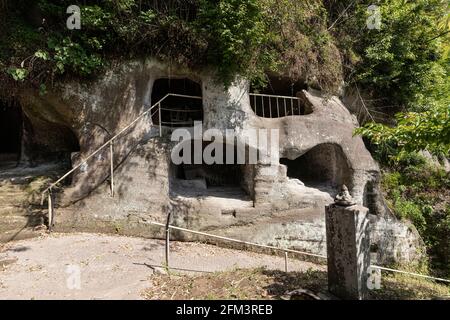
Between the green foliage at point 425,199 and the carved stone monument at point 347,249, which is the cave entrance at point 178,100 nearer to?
the carved stone monument at point 347,249

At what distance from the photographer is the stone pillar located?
4414 millimetres

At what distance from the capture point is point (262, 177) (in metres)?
8.76

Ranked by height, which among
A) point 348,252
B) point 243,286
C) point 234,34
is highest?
point 234,34

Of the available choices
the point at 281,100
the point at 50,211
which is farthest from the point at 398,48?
the point at 50,211

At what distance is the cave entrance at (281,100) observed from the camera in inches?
406

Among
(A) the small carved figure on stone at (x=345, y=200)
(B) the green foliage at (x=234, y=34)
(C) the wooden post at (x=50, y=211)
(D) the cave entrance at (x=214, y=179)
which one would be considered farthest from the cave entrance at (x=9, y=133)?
(A) the small carved figure on stone at (x=345, y=200)

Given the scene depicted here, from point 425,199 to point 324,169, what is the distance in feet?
12.9

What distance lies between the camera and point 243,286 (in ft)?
16.4

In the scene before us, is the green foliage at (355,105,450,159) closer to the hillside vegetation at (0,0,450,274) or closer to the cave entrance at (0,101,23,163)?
the hillside vegetation at (0,0,450,274)

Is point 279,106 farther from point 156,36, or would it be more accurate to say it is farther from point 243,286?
point 243,286

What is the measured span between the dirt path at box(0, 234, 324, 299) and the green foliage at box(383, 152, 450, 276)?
4.97 meters

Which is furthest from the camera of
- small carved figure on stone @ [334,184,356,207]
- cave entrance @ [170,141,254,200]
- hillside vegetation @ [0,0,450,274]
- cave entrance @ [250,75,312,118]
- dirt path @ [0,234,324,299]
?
cave entrance @ [250,75,312,118]

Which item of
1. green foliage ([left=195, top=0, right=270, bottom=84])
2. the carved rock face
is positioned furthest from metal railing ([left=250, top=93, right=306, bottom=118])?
green foliage ([left=195, top=0, right=270, bottom=84])
